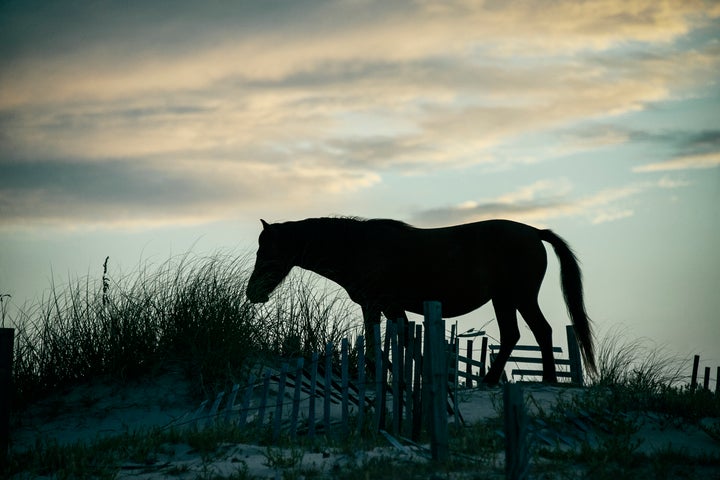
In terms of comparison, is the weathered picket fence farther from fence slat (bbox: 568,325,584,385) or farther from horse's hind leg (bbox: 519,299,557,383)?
fence slat (bbox: 568,325,584,385)

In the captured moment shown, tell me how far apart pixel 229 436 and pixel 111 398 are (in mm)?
3412

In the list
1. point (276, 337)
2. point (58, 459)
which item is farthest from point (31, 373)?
point (58, 459)

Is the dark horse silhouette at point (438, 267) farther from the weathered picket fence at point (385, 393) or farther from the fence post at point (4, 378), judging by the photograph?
the fence post at point (4, 378)

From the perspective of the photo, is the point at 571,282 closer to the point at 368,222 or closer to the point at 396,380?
the point at 368,222

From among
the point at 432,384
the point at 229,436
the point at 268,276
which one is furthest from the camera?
the point at 268,276

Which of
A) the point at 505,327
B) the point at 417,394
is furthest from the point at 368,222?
the point at 417,394

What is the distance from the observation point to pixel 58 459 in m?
5.71

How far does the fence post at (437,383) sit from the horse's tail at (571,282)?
5937mm

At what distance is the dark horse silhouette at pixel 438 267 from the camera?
10.5 metres

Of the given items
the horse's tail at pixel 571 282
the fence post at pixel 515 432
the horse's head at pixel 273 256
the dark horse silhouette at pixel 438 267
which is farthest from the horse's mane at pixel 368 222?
the fence post at pixel 515 432

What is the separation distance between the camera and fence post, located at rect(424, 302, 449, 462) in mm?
5262

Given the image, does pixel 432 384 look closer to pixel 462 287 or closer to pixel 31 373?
pixel 462 287

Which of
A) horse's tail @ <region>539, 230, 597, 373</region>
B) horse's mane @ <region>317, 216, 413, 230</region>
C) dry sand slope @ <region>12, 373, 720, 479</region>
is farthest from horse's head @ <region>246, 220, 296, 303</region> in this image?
horse's tail @ <region>539, 230, 597, 373</region>

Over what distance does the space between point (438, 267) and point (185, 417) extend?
426 centimetres
